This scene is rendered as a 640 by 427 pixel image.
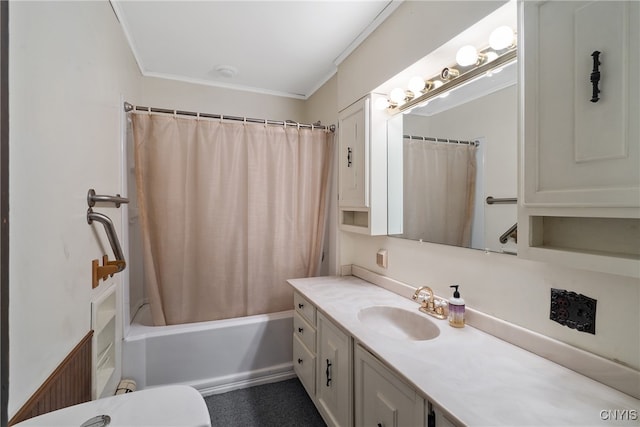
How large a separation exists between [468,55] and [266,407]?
224 cm

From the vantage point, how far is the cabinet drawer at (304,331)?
64.3 inches

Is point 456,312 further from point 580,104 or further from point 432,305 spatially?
point 580,104

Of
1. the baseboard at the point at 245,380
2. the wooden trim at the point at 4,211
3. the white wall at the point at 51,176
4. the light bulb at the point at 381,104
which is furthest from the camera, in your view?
the baseboard at the point at 245,380

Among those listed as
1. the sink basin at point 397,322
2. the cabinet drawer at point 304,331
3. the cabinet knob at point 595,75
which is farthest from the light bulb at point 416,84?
the cabinet drawer at point 304,331

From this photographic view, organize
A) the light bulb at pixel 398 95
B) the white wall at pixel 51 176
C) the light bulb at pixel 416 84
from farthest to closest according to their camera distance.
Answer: the light bulb at pixel 398 95
the light bulb at pixel 416 84
the white wall at pixel 51 176

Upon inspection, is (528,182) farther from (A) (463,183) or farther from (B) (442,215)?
(B) (442,215)

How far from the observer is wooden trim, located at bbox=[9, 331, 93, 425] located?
0.73 metres

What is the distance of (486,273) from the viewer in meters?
1.19

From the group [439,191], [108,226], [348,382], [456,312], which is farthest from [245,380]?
[439,191]

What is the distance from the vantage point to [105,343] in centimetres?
143

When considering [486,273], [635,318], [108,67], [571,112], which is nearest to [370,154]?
[486,273]

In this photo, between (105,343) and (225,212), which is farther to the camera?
(225,212)

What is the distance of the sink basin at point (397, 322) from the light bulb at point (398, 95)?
46.5 inches

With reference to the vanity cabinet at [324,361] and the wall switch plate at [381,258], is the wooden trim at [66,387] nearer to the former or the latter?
the vanity cabinet at [324,361]
